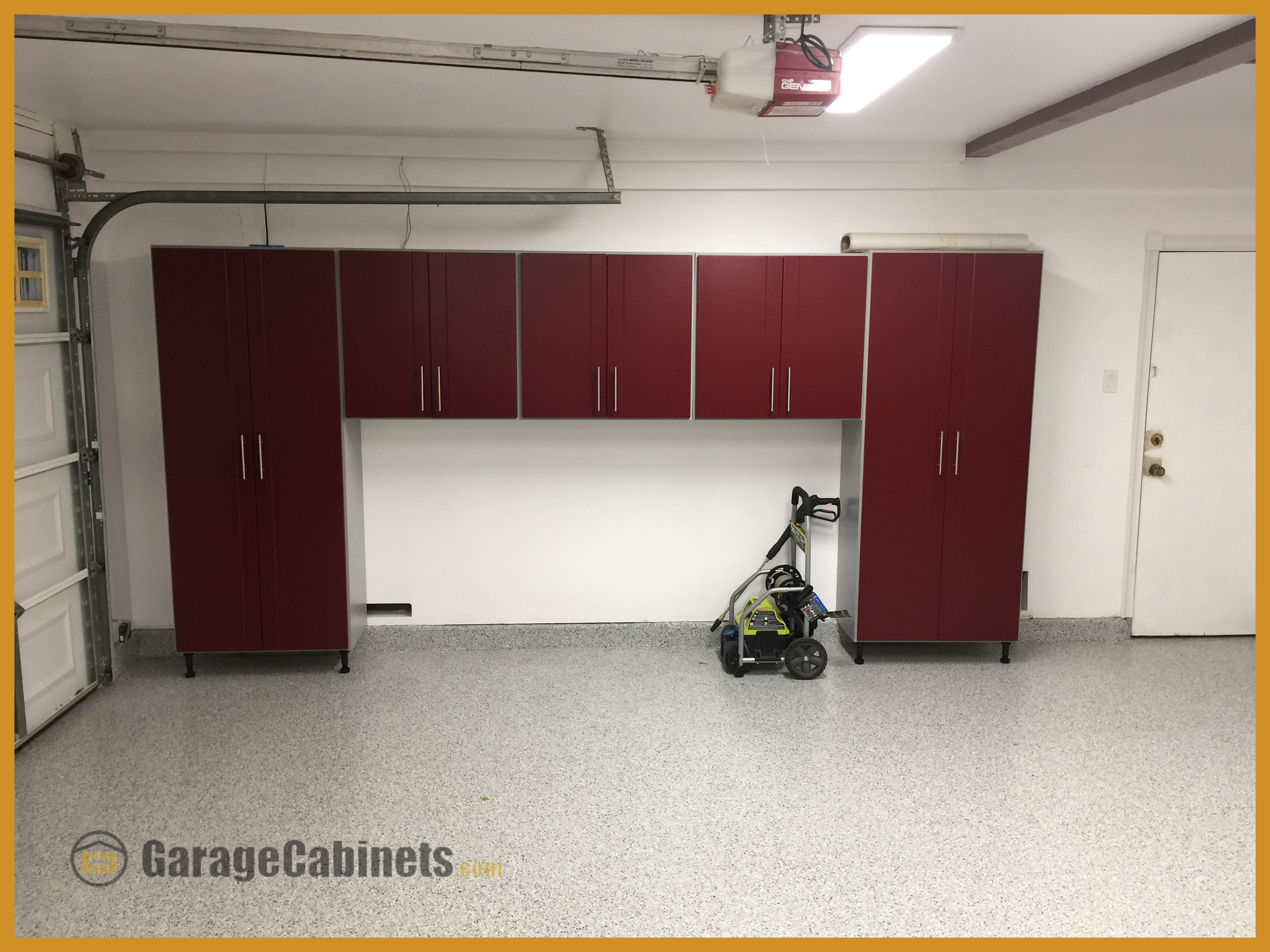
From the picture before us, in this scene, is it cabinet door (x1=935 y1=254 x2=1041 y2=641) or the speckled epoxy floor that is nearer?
the speckled epoxy floor

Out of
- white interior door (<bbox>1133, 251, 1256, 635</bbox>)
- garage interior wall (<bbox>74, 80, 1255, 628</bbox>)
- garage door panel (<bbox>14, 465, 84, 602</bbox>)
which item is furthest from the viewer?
white interior door (<bbox>1133, 251, 1256, 635</bbox>)

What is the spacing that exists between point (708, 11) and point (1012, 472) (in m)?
2.97

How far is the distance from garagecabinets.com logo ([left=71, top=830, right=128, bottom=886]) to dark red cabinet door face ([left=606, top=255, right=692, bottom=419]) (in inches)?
108

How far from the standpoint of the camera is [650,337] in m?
4.50

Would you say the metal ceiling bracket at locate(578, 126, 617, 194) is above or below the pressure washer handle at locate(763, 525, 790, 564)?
above

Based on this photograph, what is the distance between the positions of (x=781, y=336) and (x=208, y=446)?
2897mm

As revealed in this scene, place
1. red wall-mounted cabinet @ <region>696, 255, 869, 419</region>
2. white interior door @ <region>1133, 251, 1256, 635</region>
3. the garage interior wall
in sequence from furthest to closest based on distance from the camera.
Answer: white interior door @ <region>1133, 251, 1256, 635</region>, the garage interior wall, red wall-mounted cabinet @ <region>696, 255, 869, 419</region>

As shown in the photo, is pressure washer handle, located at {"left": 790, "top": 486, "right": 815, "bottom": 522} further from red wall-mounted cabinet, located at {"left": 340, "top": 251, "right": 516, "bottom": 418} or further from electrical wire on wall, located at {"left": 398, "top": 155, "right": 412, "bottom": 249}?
electrical wire on wall, located at {"left": 398, "top": 155, "right": 412, "bottom": 249}

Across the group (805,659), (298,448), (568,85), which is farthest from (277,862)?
(568,85)

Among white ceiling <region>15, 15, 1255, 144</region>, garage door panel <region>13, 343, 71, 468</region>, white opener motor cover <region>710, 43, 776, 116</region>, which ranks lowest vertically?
garage door panel <region>13, 343, 71, 468</region>

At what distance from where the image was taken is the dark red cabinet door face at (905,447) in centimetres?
446

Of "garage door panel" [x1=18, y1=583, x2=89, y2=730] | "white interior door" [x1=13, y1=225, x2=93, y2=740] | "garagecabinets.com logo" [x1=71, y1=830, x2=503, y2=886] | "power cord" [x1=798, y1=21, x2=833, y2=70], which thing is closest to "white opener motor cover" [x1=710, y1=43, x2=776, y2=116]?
"power cord" [x1=798, y1=21, x2=833, y2=70]

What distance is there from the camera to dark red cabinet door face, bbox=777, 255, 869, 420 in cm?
447

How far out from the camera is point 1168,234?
4.81m
